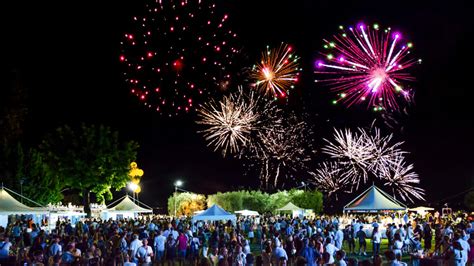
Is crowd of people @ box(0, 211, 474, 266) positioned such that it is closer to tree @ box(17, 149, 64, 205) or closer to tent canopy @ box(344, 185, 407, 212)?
tent canopy @ box(344, 185, 407, 212)

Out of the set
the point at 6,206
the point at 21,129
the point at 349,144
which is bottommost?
the point at 6,206

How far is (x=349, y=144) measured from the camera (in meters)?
45.4

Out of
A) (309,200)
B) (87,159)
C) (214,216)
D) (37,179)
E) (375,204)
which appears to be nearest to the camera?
(214,216)

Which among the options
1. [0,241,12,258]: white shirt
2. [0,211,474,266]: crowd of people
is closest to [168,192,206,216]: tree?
[0,211,474,266]: crowd of people

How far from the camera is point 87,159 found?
184ft

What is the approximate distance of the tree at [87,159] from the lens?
5569cm

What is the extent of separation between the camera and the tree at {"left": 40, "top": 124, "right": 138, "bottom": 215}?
2192 inches

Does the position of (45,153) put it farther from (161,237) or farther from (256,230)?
(161,237)

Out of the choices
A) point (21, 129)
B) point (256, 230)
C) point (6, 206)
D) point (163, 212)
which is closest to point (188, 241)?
point (256, 230)

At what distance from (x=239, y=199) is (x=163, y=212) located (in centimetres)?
2708

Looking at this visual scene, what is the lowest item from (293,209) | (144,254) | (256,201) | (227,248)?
(144,254)

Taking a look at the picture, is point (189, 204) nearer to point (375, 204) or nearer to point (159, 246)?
point (375, 204)

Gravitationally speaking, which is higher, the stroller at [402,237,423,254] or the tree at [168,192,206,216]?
the tree at [168,192,206,216]

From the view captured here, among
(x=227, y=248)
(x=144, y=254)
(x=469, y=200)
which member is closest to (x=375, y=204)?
(x=227, y=248)
